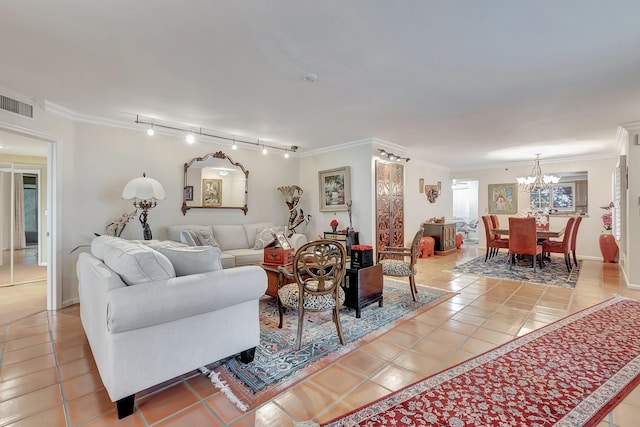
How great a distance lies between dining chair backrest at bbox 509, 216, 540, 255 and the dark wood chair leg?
590 cm

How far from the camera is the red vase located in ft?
19.9

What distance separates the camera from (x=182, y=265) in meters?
2.03

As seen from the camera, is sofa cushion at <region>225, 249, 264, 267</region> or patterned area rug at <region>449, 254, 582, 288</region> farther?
patterned area rug at <region>449, 254, 582, 288</region>

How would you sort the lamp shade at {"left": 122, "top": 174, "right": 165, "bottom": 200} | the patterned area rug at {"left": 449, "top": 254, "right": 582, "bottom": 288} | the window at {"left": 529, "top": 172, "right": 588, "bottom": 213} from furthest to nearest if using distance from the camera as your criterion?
1. the window at {"left": 529, "top": 172, "right": 588, "bottom": 213}
2. the patterned area rug at {"left": 449, "top": 254, "right": 582, "bottom": 288}
3. the lamp shade at {"left": 122, "top": 174, "right": 165, "bottom": 200}

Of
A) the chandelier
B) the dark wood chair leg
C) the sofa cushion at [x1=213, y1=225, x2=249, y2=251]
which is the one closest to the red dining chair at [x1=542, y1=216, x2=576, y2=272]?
the chandelier

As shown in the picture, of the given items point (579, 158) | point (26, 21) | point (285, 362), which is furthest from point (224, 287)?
point (579, 158)

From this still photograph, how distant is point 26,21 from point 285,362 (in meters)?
2.97

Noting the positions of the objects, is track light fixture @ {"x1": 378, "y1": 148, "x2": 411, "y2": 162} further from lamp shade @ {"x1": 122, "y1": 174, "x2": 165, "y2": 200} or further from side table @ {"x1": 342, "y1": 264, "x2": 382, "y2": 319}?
lamp shade @ {"x1": 122, "y1": 174, "x2": 165, "y2": 200}

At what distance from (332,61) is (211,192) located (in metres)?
3.41

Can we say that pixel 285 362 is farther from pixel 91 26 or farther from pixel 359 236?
pixel 359 236

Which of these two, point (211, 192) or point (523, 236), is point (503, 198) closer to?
point (523, 236)

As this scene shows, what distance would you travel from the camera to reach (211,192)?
16.6 feet

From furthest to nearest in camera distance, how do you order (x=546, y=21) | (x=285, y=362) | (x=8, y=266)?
(x=8, y=266), (x=285, y=362), (x=546, y=21)

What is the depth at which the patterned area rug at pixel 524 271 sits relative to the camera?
4680 mm
